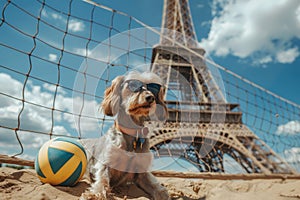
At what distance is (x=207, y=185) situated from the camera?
3559 millimetres

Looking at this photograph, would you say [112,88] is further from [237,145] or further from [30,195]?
[237,145]

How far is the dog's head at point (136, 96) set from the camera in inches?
94.5

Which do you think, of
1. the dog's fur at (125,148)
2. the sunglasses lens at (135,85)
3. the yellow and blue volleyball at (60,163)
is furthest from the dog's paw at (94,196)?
the sunglasses lens at (135,85)

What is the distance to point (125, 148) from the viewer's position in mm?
2406

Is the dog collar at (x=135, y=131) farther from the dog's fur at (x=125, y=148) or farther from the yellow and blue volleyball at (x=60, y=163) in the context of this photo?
the yellow and blue volleyball at (x=60, y=163)

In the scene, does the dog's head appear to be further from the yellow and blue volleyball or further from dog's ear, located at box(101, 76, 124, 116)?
the yellow and blue volleyball

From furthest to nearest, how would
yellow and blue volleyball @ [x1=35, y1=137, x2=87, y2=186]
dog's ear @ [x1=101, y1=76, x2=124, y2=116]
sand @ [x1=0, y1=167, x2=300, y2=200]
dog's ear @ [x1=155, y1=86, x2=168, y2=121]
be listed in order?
dog's ear @ [x1=155, y1=86, x2=168, y2=121] → dog's ear @ [x1=101, y1=76, x2=124, y2=116] → yellow and blue volleyball @ [x1=35, y1=137, x2=87, y2=186] → sand @ [x1=0, y1=167, x2=300, y2=200]

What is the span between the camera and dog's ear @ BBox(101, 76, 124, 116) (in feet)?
8.65

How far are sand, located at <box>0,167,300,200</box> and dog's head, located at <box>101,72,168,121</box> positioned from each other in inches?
33.1

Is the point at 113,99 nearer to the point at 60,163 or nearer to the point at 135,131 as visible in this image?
the point at 135,131

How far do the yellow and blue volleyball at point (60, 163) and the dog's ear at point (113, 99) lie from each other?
545 mm

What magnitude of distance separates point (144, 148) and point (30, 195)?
1.09 meters

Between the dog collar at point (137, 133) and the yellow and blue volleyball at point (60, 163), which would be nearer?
the yellow and blue volleyball at point (60, 163)

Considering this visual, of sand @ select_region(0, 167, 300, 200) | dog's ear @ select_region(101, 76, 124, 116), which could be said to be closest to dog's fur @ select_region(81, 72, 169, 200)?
dog's ear @ select_region(101, 76, 124, 116)
